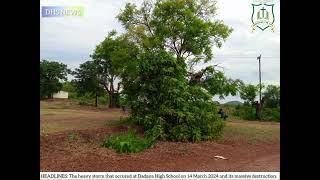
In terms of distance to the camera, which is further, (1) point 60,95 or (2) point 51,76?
(1) point 60,95

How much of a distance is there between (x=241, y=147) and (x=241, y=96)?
2.77 ft

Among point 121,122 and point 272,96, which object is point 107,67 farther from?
point 272,96

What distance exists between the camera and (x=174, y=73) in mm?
9023

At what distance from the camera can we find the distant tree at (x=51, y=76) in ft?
27.3

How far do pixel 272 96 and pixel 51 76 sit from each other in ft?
11.5

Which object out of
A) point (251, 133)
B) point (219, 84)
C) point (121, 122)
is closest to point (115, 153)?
point (121, 122)

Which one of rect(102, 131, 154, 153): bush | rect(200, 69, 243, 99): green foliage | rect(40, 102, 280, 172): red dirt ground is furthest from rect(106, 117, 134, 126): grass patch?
rect(200, 69, 243, 99): green foliage

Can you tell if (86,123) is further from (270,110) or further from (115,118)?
(270,110)

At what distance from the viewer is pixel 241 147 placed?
29.1ft

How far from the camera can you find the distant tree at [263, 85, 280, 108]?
8602 millimetres

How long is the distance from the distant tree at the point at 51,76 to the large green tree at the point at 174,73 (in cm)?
106

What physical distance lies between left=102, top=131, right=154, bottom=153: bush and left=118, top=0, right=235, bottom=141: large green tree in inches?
12.7

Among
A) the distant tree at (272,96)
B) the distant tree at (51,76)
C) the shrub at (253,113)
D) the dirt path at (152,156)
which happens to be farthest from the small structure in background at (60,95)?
the distant tree at (272,96)

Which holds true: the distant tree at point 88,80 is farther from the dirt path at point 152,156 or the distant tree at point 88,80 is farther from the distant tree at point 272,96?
the distant tree at point 272,96
